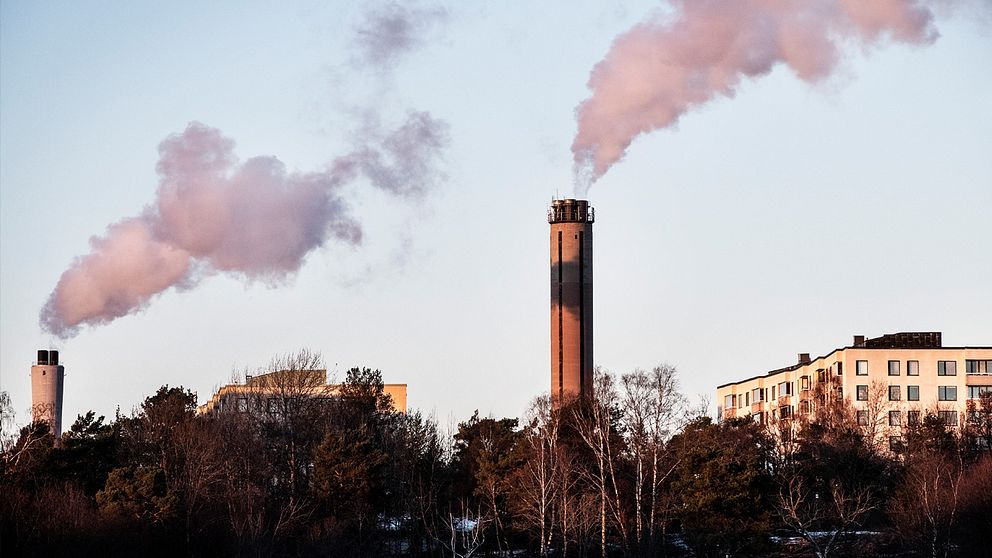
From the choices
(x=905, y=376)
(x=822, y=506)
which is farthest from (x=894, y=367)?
(x=822, y=506)

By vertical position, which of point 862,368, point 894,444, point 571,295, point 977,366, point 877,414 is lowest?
point 894,444

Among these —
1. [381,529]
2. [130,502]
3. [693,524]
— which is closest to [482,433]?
[381,529]

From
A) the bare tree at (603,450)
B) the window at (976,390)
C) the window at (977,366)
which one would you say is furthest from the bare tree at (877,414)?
the bare tree at (603,450)

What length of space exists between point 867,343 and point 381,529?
5349 cm

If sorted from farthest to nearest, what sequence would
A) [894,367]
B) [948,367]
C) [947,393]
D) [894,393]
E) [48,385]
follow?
[948,367] < [894,367] < [947,393] < [894,393] < [48,385]

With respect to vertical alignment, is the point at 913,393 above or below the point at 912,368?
below

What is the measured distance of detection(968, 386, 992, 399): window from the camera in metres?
109

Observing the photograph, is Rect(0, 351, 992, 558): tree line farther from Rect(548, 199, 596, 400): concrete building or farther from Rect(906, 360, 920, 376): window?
Rect(548, 199, 596, 400): concrete building

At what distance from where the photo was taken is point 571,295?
12044 centimetres

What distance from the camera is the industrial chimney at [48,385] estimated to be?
312ft

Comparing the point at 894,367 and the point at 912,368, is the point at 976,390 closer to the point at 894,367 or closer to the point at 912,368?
the point at 912,368

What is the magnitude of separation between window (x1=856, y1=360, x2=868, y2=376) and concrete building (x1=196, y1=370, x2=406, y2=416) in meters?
36.0

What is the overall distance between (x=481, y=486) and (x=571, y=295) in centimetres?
4633

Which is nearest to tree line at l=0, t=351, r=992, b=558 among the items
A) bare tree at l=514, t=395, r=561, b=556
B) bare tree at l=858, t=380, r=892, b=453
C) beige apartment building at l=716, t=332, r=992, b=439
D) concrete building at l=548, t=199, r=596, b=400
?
bare tree at l=514, t=395, r=561, b=556
